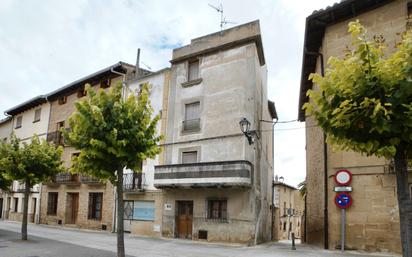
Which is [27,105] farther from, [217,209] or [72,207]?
[217,209]

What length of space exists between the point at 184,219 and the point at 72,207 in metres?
11.6

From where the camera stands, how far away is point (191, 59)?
19625 millimetres

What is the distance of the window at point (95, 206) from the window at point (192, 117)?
877 centimetres

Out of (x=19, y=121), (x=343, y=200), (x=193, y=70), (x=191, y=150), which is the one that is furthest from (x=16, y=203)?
(x=343, y=200)

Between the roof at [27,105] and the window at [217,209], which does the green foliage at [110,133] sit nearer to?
the window at [217,209]

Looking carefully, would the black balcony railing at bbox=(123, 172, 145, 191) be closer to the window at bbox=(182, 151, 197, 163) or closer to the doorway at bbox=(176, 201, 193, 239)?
the doorway at bbox=(176, 201, 193, 239)

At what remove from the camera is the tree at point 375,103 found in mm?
4766

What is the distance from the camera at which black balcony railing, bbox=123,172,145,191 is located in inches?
780

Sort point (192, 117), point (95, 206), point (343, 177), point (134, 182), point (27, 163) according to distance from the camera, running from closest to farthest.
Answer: point (343, 177)
point (27, 163)
point (192, 117)
point (134, 182)
point (95, 206)

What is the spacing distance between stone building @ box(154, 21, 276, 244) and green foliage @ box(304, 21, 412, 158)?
1008cm

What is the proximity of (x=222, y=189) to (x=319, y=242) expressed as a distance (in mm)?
4826

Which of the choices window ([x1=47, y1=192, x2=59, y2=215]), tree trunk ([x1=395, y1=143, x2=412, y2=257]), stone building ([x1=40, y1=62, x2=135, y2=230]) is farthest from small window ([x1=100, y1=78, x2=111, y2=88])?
tree trunk ([x1=395, y1=143, x2=412, y2=257])

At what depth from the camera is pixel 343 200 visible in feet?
42.4

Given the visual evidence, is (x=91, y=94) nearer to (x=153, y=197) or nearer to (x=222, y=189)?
(x=222, y=189)
